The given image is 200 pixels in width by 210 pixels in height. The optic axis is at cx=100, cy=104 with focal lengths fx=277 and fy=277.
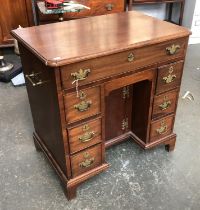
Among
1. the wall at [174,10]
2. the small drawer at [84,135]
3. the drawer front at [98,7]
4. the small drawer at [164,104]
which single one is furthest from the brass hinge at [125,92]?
the wall at [174,10]

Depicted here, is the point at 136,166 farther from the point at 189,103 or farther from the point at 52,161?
the point at 189,103

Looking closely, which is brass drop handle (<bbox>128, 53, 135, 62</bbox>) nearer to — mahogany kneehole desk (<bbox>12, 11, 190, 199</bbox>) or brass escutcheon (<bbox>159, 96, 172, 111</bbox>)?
mahogany kneehole desk (<bbox>12, 11, 190, 199</bbox>)

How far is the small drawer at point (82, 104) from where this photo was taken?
44.1 inches

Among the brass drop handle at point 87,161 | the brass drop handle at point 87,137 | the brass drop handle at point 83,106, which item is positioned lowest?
the brass drop handle at point 87,161

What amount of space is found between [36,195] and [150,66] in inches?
33.6

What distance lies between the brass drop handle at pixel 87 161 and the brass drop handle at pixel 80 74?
0.40 metres

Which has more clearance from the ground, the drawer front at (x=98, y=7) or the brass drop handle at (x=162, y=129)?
the drawer front at (x=98, y=7)

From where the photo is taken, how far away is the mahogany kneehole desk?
1098 millimetres

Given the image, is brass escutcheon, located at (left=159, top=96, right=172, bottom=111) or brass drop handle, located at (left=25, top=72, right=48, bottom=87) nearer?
brass drop handle, located at (left=25, top=72, right=48, bottom=87)

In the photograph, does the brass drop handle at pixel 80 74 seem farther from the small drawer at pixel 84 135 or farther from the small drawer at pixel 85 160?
the small drawer at pixel 85 160

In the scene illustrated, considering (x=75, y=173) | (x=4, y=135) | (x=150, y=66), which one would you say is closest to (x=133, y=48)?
(x=150, y=66)

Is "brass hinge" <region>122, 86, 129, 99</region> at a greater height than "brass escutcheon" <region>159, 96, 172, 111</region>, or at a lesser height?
greater

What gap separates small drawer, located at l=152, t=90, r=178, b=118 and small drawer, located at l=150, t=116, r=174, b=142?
4cm

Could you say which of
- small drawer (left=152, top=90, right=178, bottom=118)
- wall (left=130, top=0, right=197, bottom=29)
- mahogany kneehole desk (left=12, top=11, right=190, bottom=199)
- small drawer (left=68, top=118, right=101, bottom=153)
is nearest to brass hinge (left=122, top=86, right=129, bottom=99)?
mahogany kneehole desk (left=12, top=11, right=190, bottom=199)
